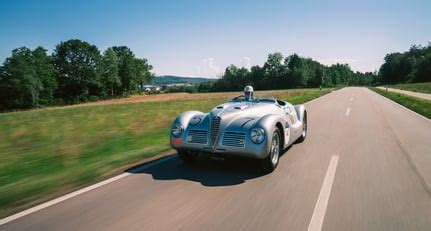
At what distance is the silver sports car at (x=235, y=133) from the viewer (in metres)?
5.05

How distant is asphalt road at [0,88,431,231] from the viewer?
342 cm

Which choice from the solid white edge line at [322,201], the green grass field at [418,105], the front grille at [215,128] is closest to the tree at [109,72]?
the green grass field at [418,105]

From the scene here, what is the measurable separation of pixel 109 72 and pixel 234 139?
7076 cm

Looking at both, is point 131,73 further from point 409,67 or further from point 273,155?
point 409,67

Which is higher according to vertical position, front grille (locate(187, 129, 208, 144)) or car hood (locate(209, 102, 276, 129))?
car hood (locate(209, 102, 276, 129))

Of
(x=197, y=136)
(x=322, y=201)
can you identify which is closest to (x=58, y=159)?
(x=197, y=136)

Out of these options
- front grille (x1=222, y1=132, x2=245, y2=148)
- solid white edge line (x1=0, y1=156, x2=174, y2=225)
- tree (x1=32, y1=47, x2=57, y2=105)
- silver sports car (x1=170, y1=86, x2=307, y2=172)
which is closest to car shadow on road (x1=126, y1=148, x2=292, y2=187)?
silver sports car (x1=170, y1=86, x2=307, y2=172)

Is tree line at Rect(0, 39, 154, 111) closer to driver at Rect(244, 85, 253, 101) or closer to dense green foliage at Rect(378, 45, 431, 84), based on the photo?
driver at Rect(244, 85, 253, 101)

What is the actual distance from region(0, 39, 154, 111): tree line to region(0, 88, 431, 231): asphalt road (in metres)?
55.5

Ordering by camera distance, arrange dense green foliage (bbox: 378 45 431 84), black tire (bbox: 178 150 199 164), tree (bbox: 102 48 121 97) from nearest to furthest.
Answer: black tire (bbox: 178 150 199 164) < tree (bbox: 102 48 121 97) < dense green foliage (bbox: 378 45 431 84)

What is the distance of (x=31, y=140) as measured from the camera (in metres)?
9.94

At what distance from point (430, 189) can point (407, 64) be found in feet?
460

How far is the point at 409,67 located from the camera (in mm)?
119562

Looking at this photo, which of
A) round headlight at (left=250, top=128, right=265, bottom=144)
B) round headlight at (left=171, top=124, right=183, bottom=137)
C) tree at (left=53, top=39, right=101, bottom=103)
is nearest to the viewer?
round headlight at (left=250, top=128, right=265, bottom=144)
